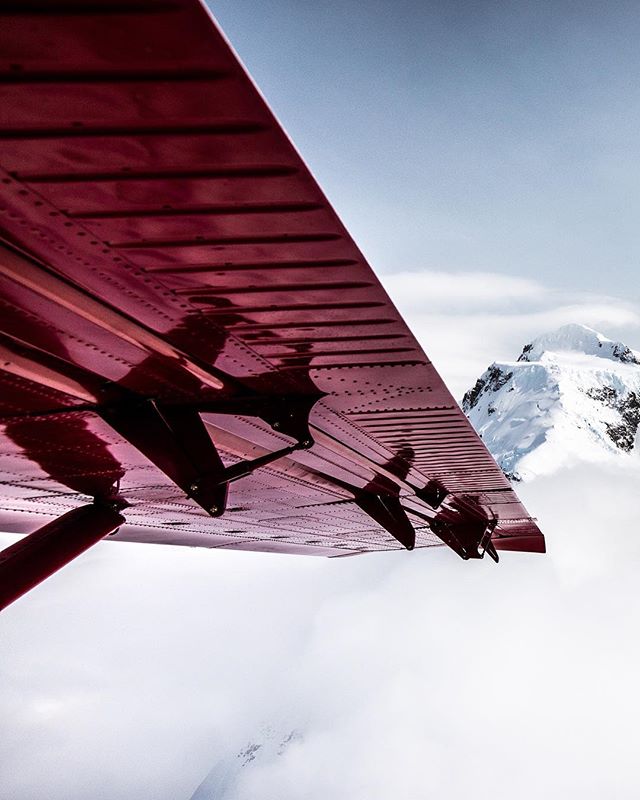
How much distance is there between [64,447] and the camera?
244 inches

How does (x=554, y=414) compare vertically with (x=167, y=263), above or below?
below

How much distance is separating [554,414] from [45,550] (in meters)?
177

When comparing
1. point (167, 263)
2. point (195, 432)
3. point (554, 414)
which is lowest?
point (554, 414)

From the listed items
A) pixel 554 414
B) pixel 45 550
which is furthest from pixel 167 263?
pixel 554 414

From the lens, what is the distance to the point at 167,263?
2893 millimetres

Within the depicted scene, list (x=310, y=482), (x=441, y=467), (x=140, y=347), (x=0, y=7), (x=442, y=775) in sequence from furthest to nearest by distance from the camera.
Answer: (x=442, y=775) < (x=310, y=482) < (x=441, y=467) < (x=140, y=347) < (x=0, y=7)

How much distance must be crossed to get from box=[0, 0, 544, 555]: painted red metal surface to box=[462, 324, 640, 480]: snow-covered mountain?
160 meters

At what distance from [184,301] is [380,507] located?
23.7 feet

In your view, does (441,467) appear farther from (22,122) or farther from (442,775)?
(442,775)

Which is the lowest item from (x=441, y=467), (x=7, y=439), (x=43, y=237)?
(x=441, y=467)

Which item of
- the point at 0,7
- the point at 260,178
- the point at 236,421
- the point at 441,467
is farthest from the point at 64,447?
the point at 0,7

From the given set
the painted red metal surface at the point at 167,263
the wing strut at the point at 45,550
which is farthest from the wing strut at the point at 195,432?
the wing strut at the point at 45,550

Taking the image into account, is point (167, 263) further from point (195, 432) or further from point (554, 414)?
point (554, 414)

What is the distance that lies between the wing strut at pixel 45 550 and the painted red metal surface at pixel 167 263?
713 mm
